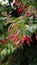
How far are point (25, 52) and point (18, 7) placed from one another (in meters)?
0.59

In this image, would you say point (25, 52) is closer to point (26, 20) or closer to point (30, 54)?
point (30, 54)

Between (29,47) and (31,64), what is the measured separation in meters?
0.20

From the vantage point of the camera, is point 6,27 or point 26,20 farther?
point 6,27

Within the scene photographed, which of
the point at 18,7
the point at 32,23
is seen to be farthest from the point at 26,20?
the point at 18,7

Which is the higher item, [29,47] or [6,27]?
[6,27]

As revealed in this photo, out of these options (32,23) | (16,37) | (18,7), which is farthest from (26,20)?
(18,7)

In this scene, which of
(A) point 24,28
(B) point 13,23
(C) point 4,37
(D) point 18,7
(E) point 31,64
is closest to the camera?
(A) point 24,28

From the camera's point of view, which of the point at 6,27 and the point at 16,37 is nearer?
the point at 16,37

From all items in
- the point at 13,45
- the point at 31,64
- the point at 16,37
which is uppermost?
the point at 16,37

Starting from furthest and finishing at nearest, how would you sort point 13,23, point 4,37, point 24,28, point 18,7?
point 18,7, point 4,37, point 13,23, point 24,28

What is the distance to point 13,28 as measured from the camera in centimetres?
208

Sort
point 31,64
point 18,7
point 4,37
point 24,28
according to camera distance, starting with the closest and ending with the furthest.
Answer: point 24,28 → point 4,37 → point 31,64 → point 18,7

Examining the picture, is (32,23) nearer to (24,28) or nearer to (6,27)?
(24,28)

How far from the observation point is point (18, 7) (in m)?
2.91
